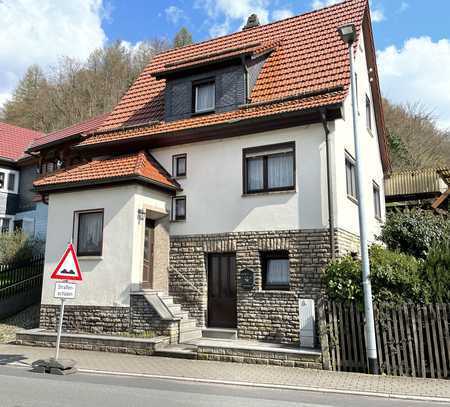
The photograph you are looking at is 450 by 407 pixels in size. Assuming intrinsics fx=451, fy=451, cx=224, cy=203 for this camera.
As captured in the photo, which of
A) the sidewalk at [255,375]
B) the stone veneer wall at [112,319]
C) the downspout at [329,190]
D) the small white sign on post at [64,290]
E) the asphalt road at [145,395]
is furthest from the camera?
the stone veneer wall at [112,319]

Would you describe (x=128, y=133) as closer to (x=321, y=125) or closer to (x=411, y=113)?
(x=321, y=125)

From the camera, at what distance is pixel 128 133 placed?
614 inches

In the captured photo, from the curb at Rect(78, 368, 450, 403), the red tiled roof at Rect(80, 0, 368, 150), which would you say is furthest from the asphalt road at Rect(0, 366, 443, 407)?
the red tiled roof at Rect(80, 0, 368, 150)

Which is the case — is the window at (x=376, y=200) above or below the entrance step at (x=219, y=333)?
above

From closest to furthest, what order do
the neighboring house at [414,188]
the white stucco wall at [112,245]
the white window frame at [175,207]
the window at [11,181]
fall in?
1. the white stucco wall at [112,245]
2. the white window frame at [175,207]
3. the neighboring house at [414,188]
4. the window at [11,181]

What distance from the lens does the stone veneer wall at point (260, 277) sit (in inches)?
464

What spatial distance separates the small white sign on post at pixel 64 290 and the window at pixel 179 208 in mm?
4764

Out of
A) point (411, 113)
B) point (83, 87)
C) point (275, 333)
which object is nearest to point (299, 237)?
point (275, 333)

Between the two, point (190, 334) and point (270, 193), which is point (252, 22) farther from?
point (190, 334)

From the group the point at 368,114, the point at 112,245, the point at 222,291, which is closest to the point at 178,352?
the point at 222,291

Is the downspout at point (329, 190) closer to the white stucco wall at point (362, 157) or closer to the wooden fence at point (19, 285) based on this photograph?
the white stucco wall at point (362, 157)

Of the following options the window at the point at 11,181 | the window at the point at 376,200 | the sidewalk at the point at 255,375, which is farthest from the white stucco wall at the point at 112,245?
the window at the point at 11,181

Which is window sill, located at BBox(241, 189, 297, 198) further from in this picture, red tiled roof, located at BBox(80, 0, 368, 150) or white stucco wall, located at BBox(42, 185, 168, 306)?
white stucco wall, located at BBox(42, 185, 168, 306)

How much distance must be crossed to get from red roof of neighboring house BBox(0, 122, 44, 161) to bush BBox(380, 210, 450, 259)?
21336mm
